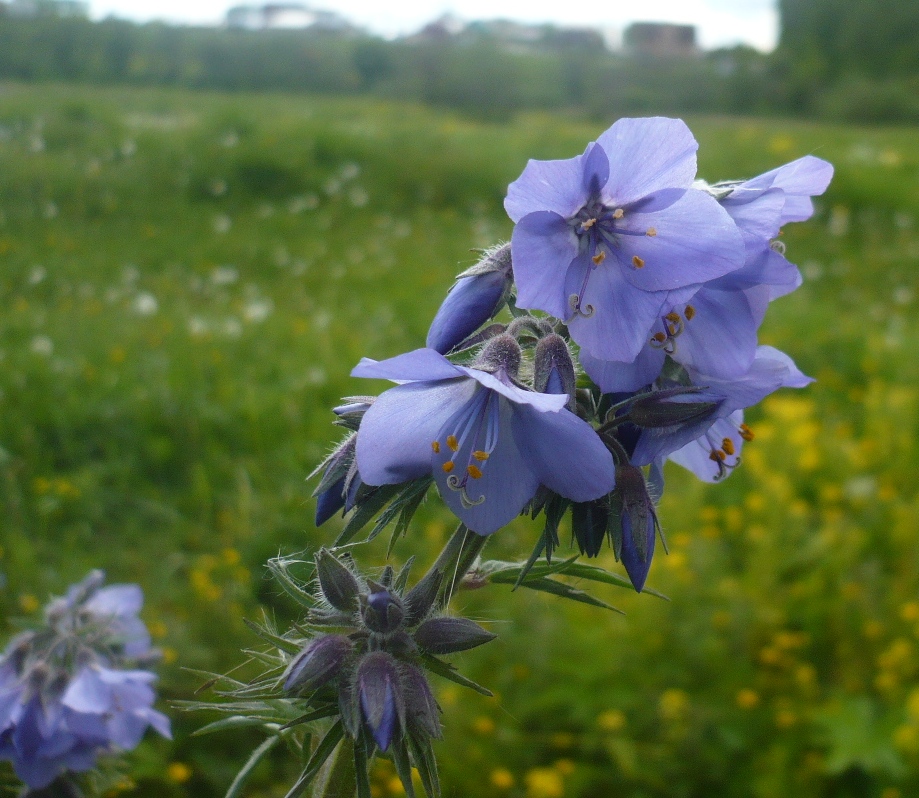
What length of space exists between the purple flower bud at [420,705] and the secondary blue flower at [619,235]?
1.45ft

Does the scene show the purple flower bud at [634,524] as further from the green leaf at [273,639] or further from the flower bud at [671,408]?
the green leaf at [273,639]

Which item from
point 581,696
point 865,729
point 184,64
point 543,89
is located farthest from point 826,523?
point 543,89

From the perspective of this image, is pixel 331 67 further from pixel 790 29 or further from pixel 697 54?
pixel 790 29

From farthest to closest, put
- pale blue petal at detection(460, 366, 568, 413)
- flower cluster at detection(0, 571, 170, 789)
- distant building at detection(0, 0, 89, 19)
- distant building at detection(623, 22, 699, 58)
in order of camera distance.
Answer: distant building at detection(623, 22, 699, 58) → distant building at detection(0, 0, 89, 19) → flower cluster at detection(0, 571, 170, 789) → pale blue petal at detection(460, 366, 568, 413)

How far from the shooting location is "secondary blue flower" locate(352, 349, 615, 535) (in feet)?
2.97

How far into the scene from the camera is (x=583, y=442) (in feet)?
2.95

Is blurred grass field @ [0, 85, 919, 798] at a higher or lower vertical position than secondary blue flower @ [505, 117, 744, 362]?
lower

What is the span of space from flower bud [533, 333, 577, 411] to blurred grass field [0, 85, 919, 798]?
1.10ft

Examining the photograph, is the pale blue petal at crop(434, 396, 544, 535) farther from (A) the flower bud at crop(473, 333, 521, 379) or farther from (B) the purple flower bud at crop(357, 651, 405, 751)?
(B) the purple flower bud at crop(357, 651, 405, 751)

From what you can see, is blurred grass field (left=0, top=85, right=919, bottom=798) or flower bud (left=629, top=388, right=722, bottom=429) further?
blurred grass field (left=0, top=85, right=919, bottom=798)

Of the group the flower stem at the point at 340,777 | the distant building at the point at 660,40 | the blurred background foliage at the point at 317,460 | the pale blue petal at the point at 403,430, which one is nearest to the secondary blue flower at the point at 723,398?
the pale blue petal at the point at 403,430

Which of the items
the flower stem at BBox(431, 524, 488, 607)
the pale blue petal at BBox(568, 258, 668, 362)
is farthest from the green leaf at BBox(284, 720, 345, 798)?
the pale blue petal at BBox(568, 258, 668, 362)

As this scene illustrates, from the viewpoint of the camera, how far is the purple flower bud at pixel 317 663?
3.20ft

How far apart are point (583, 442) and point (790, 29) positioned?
19.2 metres
